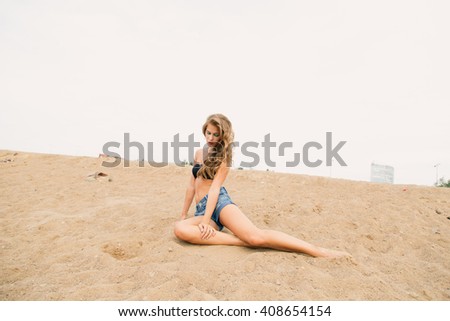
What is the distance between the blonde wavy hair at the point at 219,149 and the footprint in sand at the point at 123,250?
100cm

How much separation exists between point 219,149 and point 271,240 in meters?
1.09

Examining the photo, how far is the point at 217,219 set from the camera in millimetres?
3500

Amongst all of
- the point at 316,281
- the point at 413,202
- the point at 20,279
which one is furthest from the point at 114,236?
the point at 413,202

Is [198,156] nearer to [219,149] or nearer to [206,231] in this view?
[219,149]

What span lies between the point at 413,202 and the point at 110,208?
472 centimetres

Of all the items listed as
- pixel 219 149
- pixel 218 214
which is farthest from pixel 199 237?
pixel 219 149

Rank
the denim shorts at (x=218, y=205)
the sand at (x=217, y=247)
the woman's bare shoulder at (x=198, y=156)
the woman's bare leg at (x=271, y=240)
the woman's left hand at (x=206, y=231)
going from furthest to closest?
the woman's bare shoulder at (x=198, y=156)
the denim shorts at (x=218, y=205)
the woman's left hand at (x=206, y=231)
the woman's bare leg at (x=271, y=240)
the sand at (x=217, y=247)

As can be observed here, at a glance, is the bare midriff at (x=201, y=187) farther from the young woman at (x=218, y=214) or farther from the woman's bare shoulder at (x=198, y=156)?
the woman's bare shoulder at (x=198, y=156)

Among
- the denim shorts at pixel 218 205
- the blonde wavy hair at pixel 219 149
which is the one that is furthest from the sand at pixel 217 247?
the blonde wavy hair at pixel 219 149

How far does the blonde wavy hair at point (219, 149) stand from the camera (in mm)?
3514

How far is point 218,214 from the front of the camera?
11.3ft

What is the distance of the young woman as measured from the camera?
3111 millimetres

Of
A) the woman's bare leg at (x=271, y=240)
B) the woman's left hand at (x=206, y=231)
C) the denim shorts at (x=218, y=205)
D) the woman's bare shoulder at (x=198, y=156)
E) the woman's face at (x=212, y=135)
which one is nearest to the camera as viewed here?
the woman's bare leg at (x=271, y=240)

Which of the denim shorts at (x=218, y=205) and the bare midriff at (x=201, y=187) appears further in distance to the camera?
the bare midriff at (x=201, y=187)
